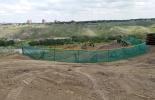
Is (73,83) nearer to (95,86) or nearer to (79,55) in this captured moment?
(95,86)

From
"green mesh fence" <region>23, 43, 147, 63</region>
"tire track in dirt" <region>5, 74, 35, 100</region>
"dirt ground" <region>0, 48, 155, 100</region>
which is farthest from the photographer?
"green mesh fence" <region>23, 43, 147, 63</region>

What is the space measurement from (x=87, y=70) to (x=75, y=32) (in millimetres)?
87978

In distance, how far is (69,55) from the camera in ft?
103

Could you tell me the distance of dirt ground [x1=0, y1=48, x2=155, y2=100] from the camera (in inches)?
722

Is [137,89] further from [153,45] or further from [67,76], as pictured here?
[153,45]

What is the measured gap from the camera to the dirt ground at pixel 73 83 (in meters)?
18.3

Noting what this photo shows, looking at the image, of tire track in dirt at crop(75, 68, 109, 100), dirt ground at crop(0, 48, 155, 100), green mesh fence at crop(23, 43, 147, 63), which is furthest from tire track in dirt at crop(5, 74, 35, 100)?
green mesh fence at crop(23, 43, 147, 63)

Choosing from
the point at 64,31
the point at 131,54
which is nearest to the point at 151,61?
the point at 131,54

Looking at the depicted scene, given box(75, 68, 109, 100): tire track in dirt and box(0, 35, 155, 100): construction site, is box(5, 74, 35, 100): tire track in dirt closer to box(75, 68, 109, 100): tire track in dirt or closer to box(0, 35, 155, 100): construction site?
box(0, 35, 155, 100): construction site

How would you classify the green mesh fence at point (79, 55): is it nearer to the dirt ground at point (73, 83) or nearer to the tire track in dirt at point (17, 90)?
the dirt ground at point (73, 83)

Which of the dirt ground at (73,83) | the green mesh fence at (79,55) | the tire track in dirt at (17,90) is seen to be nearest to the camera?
the tire track in dirt at (17,90)

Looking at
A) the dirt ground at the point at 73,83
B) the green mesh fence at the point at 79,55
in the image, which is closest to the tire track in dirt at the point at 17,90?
the dirt ground at the point at 73,83

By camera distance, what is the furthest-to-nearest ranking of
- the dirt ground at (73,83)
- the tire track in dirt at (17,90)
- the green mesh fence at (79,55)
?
Answer: the green mesh fence at (79,55) → the dirt ground at (73,83) → the tire track in dirt at (17,90)

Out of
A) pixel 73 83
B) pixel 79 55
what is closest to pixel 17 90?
pixel 73 83
